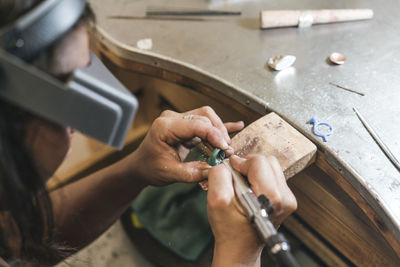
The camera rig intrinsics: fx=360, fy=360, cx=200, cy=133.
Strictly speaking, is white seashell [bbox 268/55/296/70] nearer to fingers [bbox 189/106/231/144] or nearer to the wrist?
fingers [bbox 189/106/231/144]

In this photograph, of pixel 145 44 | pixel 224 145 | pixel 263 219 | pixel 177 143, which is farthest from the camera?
pixel 145 44

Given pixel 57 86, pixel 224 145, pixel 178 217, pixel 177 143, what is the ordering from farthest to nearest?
pixel 178 217
pixel 177 143
pixel 224 145
pixel 57 86

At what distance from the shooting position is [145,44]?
113cm

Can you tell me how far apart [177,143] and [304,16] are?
2.04 ft

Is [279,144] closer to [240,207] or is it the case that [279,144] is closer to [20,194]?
[240,207]

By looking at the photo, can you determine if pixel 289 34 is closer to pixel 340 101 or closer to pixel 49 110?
pixel 340 101

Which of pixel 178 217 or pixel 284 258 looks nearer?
pixel 284 258

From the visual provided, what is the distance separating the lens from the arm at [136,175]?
2.76ft

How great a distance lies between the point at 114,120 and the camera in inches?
22.0

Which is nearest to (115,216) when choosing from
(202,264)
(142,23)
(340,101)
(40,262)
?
(40,262)

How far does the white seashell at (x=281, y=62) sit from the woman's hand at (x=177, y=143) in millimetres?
231

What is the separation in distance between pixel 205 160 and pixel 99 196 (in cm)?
39

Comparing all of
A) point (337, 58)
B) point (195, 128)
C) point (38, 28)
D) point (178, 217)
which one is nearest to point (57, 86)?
point (38, 28)

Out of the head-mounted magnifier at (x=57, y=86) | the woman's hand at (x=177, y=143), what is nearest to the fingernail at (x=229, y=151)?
the woman's hand at (x=177, y=143)
